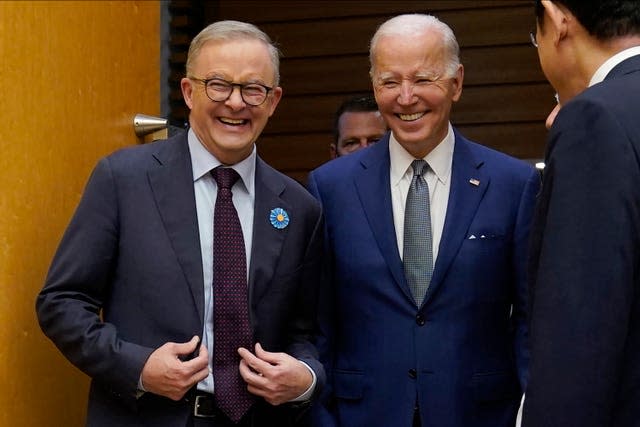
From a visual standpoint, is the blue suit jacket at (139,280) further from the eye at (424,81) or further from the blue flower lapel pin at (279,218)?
the eye at (424,81)

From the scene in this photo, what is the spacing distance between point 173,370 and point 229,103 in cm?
65

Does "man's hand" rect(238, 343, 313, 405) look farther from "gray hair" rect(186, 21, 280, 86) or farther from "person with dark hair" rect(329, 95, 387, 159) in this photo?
"person with dark hair" rect(329, 95, 387, 159)

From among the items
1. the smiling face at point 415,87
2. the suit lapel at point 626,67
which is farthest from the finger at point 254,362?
the suit lapel at point 626,67

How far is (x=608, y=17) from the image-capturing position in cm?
154

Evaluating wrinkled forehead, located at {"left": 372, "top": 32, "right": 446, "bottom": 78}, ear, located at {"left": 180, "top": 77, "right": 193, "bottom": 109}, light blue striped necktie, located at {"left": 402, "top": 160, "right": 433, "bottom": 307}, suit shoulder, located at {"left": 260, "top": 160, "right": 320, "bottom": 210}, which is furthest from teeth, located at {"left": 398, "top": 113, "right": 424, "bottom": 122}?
ear, located at {"left": 180, "top": 77, "right": 193, "bottom": 109}

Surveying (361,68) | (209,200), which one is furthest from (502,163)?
(361,68)

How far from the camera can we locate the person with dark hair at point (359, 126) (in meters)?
3.65

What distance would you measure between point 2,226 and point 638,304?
51.5 inches

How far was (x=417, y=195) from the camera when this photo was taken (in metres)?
2.55

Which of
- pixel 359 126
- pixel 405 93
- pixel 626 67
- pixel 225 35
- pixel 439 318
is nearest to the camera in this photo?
pixel 626 67

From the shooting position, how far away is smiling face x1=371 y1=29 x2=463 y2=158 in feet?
8.43

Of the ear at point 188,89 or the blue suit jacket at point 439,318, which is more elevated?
the ear at point 188,89

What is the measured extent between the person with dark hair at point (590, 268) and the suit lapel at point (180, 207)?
0.88 meters

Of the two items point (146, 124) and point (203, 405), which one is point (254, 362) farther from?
point (146, 124)
